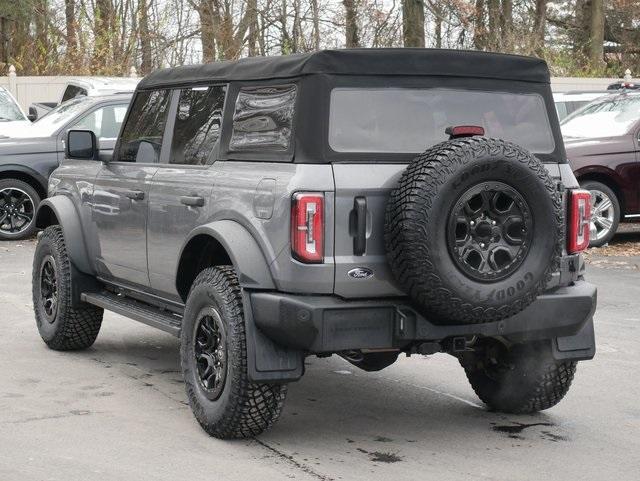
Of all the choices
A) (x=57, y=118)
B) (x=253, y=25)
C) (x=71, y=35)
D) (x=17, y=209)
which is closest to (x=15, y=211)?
(x=17, y=209)

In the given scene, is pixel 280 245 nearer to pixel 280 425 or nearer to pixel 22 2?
pixel 280 425

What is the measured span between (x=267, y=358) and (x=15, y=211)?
10770 millimetres

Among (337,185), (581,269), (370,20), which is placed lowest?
(581,269)

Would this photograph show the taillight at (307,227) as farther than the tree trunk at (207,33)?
No

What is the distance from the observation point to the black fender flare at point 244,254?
5820mm

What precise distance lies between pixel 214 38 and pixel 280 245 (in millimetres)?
29587

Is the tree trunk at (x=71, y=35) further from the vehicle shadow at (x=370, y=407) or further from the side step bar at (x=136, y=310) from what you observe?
the side step bar at (x=136, y=310)

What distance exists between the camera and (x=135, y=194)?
7.40 metres

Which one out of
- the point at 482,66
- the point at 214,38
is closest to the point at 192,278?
the point at 482,66

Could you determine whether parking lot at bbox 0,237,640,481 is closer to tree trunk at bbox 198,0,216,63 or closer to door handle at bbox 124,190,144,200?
door handle at bbox 124,190,144,200

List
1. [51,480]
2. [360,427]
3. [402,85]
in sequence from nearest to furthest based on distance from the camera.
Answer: [51,480] → [402,85] → [360,427]

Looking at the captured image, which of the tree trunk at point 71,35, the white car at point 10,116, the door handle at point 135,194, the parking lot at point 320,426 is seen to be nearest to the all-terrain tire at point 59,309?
the parking lot at point 320,426

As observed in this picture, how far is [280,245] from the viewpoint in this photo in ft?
18.8

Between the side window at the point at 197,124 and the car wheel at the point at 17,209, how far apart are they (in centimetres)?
897
